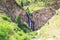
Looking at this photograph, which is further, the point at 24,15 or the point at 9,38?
the point at 24,15

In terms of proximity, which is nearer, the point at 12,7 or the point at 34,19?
→ the point at 12,7

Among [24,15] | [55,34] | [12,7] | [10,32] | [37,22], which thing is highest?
[10,32]

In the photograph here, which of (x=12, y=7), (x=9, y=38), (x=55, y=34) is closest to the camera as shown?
(x=9, y=38)

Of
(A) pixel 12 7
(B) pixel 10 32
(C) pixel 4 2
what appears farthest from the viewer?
(A) pixel 12 7

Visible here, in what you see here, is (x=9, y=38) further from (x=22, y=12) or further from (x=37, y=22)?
(x=37, y=22)

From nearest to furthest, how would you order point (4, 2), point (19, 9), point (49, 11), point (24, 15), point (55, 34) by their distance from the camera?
1. point (55, 34)
2. point (4, 2)
3. point (19, 9)
4. point (24, 15)
5. point (49, 11)

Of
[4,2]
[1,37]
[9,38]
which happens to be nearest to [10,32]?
[9,38]

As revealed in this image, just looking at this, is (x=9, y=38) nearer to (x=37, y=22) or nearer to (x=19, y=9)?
(x=19, y=9)

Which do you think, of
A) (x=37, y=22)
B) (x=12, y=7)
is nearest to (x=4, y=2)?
(x=12, y=7)

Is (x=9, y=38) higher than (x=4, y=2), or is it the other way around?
(x=9, y=38)
